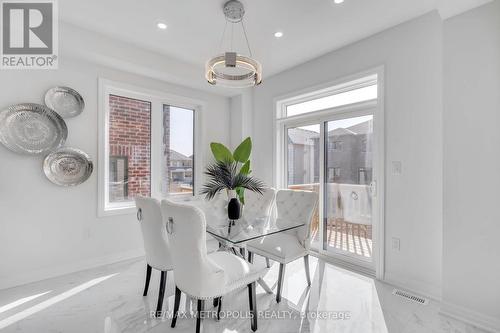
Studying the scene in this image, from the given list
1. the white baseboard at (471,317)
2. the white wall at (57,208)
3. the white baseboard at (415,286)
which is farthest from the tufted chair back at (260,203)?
the white baseboard at (471,317)

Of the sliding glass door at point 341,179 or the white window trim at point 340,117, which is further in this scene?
the sliding glass door at point 341,179

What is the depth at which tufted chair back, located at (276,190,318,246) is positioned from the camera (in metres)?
2.58

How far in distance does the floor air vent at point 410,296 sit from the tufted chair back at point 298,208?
3.33ft

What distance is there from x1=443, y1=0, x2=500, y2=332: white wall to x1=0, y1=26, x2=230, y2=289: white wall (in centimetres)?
335

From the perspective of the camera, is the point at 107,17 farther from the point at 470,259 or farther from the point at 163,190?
the point at 470,259

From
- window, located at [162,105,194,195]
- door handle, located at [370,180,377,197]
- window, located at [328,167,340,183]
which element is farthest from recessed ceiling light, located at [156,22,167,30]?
door handle, located at [370,180,377,197]

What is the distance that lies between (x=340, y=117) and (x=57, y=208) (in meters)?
3.66

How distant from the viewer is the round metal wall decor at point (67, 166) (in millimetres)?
2750

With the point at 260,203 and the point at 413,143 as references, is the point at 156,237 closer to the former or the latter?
the point at 260,203

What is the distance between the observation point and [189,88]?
4066 millimetres

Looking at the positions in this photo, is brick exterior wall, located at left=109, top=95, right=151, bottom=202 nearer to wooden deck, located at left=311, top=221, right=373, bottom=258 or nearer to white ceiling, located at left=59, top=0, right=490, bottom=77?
white ceiling, located at left=59, top=0, right=490, bottom=77

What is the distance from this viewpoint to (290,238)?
2.64 metres

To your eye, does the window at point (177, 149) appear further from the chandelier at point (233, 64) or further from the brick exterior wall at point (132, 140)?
the chandelier at point (233, 64)

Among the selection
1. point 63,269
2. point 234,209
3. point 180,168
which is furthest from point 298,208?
point 63,269
